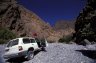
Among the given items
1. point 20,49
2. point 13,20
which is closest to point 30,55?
point 20,49

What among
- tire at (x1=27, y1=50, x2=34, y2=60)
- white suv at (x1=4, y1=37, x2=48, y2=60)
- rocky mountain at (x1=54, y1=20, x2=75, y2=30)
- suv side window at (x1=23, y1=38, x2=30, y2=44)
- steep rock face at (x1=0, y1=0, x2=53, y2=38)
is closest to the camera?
white suv at (x1=4, y1=37, x2=48, y2=60)

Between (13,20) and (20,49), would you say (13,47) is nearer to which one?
(20,49)

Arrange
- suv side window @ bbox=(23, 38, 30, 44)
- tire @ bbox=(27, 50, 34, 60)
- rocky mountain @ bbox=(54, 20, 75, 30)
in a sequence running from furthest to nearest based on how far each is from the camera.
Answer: rocky mountain @ bbox=(54, 20, 75, 30) → tire @ bbox=(27, 50, 34, 60) → suv side window @ bbox=(23, 38, 30, 44)

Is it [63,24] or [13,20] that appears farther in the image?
[63,24]

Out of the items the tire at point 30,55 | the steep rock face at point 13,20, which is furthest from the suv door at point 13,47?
the steep rock face at point 13,20

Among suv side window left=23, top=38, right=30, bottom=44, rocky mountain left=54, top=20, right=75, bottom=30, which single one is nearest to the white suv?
suv side window left=23, top=38, right=30, bottom=44

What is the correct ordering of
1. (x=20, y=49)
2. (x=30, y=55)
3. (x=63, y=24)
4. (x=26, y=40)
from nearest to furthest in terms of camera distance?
(x=20, y=49), (x=26, y=40), (x=30, y=55), (x=63, y=24)

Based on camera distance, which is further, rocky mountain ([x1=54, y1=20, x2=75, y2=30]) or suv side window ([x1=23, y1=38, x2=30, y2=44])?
rocky mountain ([x1=54, y1=20, x2=75, y2=30])

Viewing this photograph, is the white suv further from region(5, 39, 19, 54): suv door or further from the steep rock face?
the steep rock face

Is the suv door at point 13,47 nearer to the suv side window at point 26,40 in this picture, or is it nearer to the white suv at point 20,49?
the white suv at point 20,49

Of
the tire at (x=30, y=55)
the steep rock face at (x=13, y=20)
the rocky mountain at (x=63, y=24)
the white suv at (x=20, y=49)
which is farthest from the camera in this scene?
the rocky mountain at (x=63, y=24)

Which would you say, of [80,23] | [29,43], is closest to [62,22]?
[80,23]

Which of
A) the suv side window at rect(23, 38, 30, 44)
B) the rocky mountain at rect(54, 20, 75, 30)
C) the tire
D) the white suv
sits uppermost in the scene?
the suv side window at rect(23, 38, 30, 44)

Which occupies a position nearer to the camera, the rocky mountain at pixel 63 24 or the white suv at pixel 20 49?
the white suv at pixel 20 49
